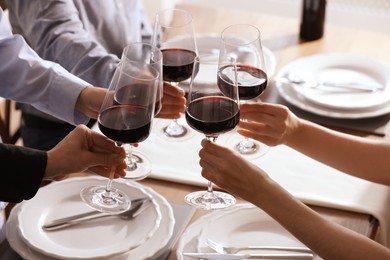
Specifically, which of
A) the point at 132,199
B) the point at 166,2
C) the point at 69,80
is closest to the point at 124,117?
the point at 132,199

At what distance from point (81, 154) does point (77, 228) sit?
148mm

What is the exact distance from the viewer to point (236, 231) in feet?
4.34

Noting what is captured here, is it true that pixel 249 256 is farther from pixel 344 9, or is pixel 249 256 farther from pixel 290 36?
pixel 344 9

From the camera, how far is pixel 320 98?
1750 millimetres

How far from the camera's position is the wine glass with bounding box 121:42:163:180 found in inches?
49.7

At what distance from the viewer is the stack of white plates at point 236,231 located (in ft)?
4.21

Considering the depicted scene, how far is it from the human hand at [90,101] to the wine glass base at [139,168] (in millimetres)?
136

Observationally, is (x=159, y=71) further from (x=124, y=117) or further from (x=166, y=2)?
(x=166, y=2)

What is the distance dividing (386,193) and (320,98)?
38 cm

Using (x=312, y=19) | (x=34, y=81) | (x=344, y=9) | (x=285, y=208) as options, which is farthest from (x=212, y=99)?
(x=344, y=9)

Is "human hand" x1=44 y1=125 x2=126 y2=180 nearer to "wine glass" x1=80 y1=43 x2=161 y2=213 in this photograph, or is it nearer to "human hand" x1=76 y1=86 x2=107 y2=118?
"wine glass" x1=80 y1=43 x2=161 y2=213

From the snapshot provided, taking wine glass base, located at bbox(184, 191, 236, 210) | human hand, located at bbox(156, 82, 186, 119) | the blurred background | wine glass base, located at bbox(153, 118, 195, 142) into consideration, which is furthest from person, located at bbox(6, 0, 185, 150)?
the blurred background

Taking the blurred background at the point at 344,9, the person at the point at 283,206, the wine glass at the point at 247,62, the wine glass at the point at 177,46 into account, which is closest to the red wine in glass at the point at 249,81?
the wine glass at the point at 247,62

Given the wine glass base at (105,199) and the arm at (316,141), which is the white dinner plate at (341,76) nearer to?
the arm at (316,141)
